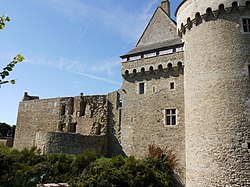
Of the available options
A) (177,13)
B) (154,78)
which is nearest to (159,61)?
(154,78)

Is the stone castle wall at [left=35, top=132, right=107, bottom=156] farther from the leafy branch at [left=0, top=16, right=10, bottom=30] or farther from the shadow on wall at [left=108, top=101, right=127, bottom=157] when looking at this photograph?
the leafy branch at [left=0, top=16, right=10, bottom=30]

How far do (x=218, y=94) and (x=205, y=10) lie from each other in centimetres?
451

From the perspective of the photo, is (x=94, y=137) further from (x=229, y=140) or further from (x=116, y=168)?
(x=229, y=140)

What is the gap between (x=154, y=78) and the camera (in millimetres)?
17406

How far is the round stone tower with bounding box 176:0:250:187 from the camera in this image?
1210 centimetres

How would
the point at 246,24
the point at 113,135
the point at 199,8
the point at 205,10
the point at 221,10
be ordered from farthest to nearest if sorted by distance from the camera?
the point at 113,135 → the point at 199,8 → the point at 205,10 → the point at 221,10 → the point at 246,24

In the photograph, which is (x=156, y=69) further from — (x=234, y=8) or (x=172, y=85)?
(x=234, y=8)

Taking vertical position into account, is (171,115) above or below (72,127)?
above

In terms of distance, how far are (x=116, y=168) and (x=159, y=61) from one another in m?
7.34

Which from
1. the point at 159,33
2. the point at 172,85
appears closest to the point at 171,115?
the point at 172,85

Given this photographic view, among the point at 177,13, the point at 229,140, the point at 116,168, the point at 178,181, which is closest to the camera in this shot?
the point at 229,140

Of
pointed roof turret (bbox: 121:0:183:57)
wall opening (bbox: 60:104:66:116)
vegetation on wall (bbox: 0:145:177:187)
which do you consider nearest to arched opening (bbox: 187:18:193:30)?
pointed roof turret (bbox: 121:0:183:57)

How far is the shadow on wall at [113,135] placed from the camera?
18359 mm

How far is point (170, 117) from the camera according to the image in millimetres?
16234
